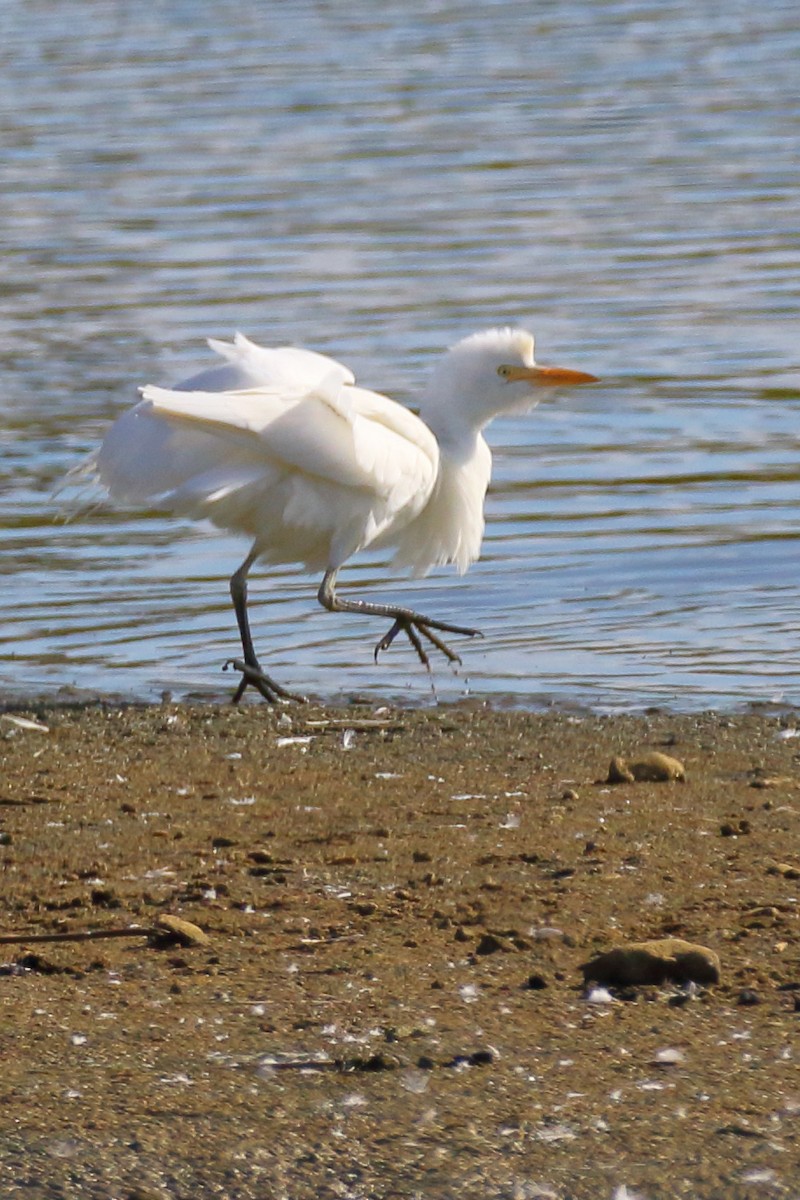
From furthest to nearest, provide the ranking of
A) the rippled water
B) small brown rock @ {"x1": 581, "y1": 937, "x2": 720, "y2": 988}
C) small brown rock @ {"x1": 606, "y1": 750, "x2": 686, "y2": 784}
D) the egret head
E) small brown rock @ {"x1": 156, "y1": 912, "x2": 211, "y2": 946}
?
the rippled water → the egret head → small brown rock @ {"x1": 606, "y1": 750, "x2": 686, "y2": 784} → small brown rock @ {"x1": 156, "y1": 912, "x2": 211, "y2": 946} → small brown rock @ {"x1": 581, "y1": 937, "x2": 720, "y2": 988}

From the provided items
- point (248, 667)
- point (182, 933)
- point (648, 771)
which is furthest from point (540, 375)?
point (182, 933)

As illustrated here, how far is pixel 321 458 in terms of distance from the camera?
25.9 feet

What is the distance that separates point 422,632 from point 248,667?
2.77ft

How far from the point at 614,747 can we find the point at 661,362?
725 cm

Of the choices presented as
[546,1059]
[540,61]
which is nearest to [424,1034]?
[546,1059]

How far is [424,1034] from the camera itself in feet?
14.4

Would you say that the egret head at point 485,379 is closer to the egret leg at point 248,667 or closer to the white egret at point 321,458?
the white egret at point 321,458

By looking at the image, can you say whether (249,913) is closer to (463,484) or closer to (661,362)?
(463,484)

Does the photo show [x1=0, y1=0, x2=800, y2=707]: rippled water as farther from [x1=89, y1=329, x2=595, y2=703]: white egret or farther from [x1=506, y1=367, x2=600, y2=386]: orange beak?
[x1=506, y1=367, x2=600, y2=386]: orange beak

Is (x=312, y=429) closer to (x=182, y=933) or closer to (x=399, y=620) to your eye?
(x=399, y=620)

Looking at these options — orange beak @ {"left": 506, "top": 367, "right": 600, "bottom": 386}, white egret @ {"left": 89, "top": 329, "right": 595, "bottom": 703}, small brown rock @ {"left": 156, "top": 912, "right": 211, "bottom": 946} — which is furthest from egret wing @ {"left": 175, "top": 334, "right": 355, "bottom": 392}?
small brown rock @ {"left": 156, "top": 912, "right": 211, "bottom": 946}

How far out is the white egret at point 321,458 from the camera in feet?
25.3

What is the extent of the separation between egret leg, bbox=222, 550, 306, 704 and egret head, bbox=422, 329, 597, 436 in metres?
1.15

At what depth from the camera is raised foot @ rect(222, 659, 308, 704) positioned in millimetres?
8008
